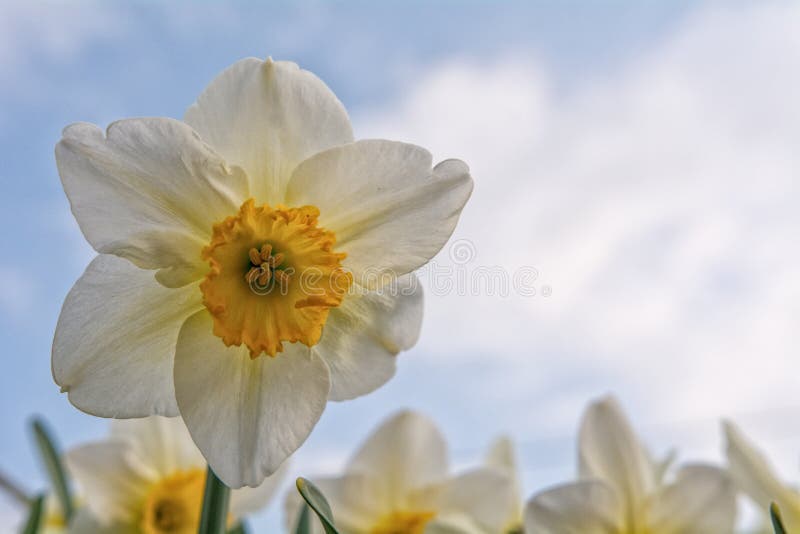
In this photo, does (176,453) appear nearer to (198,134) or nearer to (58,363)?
(58,363)

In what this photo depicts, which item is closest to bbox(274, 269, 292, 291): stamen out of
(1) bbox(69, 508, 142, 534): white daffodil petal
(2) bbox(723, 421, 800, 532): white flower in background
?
(1) bbox(69, 508, 142, 534): white daffodil petal

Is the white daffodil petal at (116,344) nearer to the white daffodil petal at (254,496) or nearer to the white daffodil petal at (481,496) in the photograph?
the white daffodil petal at (254,496)

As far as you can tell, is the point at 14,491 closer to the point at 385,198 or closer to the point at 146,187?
the point at 146,187

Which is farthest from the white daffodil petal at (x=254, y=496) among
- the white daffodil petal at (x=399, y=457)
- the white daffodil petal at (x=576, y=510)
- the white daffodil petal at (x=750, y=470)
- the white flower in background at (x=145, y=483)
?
the white daffodil petal at (x=750, y=470)

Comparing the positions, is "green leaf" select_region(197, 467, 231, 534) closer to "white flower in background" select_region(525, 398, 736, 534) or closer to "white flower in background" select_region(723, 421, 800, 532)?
"white flower in background" select_region(525, 398, 736, 534)

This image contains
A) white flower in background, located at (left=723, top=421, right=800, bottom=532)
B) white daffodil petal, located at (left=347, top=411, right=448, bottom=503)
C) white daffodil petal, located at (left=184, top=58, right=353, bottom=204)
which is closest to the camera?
white daffodil petal, located at (left=184, top=58, right=353, bottom=204)

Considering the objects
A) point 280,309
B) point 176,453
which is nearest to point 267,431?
point 280,309
